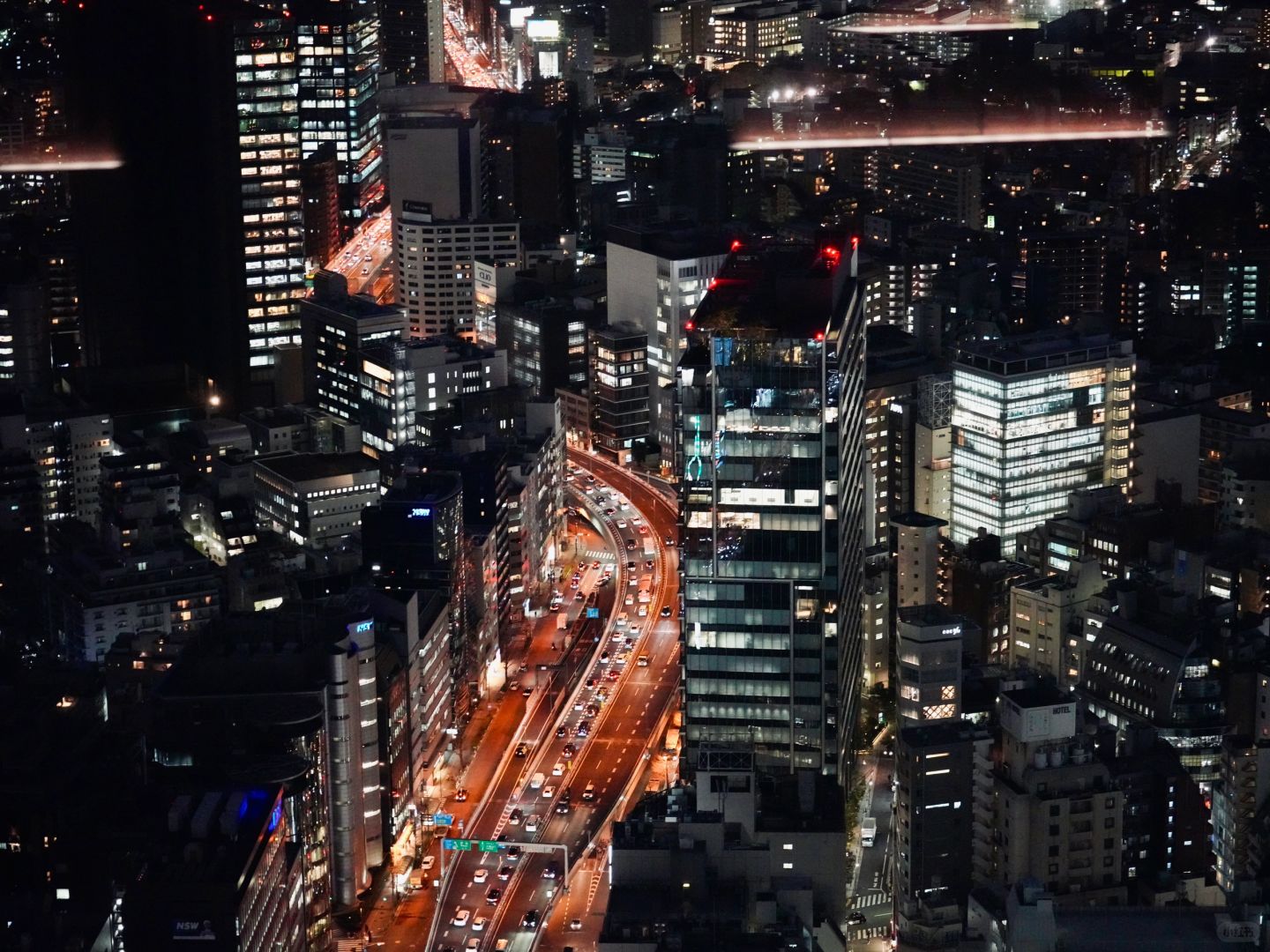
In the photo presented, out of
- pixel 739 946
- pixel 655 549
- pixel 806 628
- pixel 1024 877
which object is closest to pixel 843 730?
pixel 806 628

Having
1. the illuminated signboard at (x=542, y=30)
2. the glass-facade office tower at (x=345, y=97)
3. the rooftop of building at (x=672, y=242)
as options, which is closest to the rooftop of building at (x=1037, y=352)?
the rooftop of building at (x=672, y=242)

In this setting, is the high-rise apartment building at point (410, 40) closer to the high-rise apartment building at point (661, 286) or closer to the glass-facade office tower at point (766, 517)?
the high-rise apartment building at point (661, 286)

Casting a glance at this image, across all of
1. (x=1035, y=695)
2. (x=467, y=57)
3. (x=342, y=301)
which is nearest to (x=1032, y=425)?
(x=342, y=301)

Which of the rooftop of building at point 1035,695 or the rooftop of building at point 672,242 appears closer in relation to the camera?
the rooftop of building at point 1035,695

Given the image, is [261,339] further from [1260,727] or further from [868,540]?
[1260,727]

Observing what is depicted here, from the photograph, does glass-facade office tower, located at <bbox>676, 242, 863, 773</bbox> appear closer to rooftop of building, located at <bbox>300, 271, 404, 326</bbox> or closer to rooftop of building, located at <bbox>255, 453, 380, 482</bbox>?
rooftop of building, located at <bbox>255, 453, 380, 482</bbox>

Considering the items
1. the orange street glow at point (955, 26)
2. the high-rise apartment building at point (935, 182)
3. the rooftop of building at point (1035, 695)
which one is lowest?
the rooftop of building at point (1035, 695)

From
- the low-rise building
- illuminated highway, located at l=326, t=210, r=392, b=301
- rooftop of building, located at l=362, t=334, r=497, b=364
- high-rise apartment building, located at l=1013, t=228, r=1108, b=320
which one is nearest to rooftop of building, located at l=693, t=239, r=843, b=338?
the low-rise building
